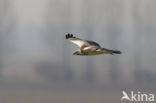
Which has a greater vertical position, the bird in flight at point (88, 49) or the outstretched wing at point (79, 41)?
the outstretched wing at point (79, 41)

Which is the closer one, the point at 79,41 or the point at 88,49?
the point at 88,49

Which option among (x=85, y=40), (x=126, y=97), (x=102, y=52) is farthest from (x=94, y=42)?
(x=126, y=97)

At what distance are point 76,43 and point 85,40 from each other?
1.45 metres

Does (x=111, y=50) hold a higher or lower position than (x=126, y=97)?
higher

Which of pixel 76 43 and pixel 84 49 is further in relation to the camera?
pixel 76 43

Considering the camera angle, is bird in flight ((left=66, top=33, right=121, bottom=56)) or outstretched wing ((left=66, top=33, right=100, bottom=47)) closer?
bird in flight ((left=66, top=33, right=121, bottom=56))

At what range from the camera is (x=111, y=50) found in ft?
176

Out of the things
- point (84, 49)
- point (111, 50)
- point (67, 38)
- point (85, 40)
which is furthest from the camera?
point (67, 38)

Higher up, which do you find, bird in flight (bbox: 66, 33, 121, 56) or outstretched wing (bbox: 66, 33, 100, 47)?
outstretched wing (bbox: 66, 33, 100, 47)

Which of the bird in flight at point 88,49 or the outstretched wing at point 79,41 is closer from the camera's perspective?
the bird in flight at point 88,49

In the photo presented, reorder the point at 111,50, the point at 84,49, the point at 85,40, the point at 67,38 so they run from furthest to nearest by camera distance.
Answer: the point at 67,38 < the point at 85,40 < the point at 84,49 < the point at 111,50

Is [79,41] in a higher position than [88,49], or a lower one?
higher

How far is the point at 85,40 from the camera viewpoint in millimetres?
61969

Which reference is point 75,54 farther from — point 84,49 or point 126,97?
point 126,97
